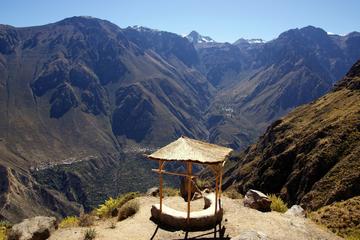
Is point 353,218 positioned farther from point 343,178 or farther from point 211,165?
point 343,178

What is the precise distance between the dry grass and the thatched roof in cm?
1007

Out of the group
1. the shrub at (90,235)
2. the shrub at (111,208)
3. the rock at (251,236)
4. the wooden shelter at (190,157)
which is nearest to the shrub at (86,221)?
the shrub at (111,208)

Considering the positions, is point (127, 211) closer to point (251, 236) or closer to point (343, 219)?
point (251, 236)

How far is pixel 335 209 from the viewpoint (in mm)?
37844

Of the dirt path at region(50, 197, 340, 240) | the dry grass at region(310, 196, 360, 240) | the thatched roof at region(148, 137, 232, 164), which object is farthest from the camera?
the dry grass at region(310, 196, 360, 240)

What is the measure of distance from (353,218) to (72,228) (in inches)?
864

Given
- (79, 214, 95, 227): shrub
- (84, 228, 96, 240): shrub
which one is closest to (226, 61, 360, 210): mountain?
(79, 214, 95, 227): shrub

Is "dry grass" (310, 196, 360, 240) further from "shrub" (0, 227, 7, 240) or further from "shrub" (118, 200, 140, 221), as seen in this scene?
"shrub" (0, 227, 7, 240)

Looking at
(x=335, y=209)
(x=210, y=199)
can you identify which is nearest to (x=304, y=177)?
(x=335, y=209)

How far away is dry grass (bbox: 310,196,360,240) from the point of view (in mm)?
32469

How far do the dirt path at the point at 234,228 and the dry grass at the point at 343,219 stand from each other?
6.43 ft

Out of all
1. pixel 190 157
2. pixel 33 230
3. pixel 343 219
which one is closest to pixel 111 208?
pixel 33 230

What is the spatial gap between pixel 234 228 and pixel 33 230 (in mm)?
14380

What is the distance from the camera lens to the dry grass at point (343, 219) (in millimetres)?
32469
